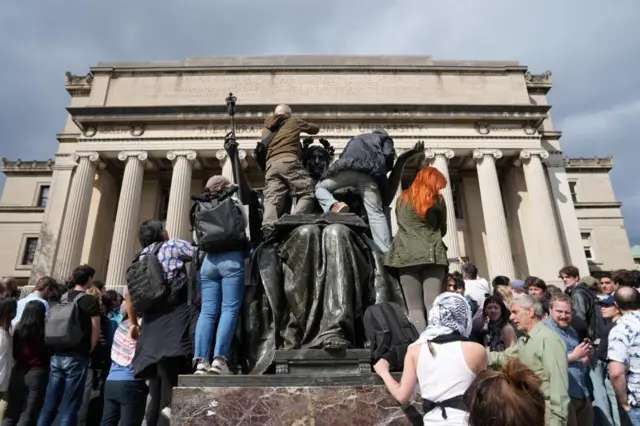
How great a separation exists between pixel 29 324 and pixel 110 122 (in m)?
27.8

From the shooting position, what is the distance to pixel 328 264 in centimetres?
413

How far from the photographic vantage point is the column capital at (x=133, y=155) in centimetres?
2930

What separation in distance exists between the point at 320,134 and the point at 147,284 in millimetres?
Result: 26159

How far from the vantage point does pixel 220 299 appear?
13.0 ft

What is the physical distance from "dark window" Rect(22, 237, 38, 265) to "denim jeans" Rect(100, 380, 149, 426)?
4057 centimetres

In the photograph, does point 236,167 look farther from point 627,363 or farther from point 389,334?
point 627,363

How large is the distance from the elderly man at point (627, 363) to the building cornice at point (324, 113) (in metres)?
26.6

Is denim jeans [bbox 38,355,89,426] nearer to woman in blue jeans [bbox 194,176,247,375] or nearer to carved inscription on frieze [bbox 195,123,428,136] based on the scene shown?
woman in blue jeans [bbox 194,176,247,375]

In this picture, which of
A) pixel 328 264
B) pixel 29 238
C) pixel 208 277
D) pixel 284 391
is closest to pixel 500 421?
pixel 284 391

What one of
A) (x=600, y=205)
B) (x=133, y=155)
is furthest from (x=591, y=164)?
(x=133, y=155)

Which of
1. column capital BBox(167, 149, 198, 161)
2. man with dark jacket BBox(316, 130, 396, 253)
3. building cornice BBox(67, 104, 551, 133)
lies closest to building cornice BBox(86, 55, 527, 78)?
building cornice BBox(67, 104, 551, 133)

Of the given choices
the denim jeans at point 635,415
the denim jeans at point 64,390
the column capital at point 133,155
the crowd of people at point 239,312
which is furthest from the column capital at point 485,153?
the denim jeans at point 64,390

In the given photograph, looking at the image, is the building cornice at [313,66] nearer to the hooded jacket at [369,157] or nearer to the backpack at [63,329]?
the hooded jacket at [369,157]

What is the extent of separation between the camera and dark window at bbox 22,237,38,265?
3869 cm
